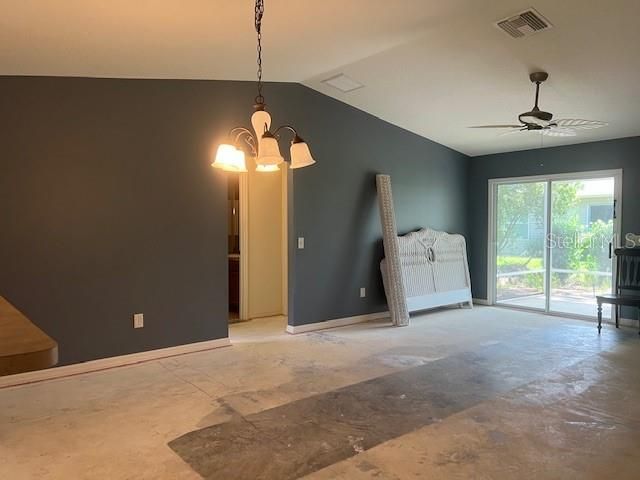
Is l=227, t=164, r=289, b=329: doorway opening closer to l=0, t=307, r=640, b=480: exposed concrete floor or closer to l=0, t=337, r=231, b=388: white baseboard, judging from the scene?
l=0, t=307, r=640, b=480: exposed concrete floor

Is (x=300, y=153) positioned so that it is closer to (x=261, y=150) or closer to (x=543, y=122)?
(x=261, y=150)

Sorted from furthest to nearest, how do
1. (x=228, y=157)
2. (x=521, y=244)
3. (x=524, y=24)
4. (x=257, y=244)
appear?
(x=521, y=244), (x=257, y=244), (x=524, y=24), (x=228, y=157)

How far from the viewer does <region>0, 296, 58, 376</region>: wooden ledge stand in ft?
3.32

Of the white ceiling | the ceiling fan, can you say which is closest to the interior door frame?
the white ceiling

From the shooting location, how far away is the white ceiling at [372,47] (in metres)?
2.86

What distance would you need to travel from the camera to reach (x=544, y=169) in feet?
21.3

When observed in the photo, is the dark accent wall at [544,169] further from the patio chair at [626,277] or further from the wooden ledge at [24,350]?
the wooden ledge at [24,350]

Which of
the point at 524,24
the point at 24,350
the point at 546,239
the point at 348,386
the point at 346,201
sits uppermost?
the point at 524,24

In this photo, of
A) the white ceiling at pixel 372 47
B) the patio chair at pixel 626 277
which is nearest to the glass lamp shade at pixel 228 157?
the white ceiling at pixel 372 47

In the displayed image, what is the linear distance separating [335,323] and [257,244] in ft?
4.93

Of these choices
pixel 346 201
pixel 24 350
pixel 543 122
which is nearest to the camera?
pixel 24 350

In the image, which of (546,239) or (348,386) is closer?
(348,386)

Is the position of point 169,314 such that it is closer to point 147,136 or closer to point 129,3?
point 147,136

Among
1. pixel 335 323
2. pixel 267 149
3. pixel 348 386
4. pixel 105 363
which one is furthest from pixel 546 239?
pixel 105 363
